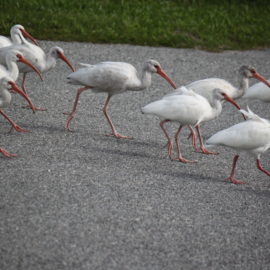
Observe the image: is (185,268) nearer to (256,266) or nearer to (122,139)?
(256,266)

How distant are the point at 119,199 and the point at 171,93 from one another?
199 cm

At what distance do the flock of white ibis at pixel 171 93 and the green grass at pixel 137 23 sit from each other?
137 inches

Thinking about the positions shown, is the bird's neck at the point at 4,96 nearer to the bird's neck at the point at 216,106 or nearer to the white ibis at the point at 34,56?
the white ibis at the point at 34,56

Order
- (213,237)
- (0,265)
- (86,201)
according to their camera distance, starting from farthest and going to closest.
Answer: (86,201) < (213,237) < (0,265)

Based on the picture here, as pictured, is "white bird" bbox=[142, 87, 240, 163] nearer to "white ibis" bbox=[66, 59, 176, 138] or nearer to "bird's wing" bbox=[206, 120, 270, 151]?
"bird's wing" bbox=[206, 120, 270, 151]

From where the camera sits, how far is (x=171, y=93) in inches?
302

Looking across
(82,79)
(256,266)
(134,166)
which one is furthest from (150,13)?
(256,266)

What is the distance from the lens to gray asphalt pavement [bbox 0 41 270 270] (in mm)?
5035

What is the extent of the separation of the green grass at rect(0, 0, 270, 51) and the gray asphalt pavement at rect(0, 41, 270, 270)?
357 centimetres

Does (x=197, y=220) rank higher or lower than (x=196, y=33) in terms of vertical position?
higher

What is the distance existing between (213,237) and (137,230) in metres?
0.62

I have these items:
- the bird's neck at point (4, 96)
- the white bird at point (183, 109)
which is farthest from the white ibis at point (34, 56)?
the white bird at point (183, 109)

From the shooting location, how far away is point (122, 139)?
809 cm

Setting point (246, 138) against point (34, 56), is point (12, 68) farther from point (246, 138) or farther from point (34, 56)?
point (246, 138)
